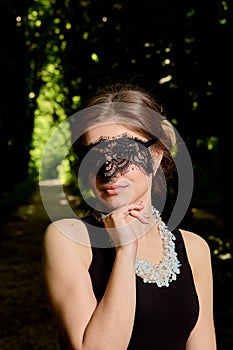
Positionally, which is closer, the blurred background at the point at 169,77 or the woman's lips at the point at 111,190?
the woman's lips at the point at 111,190

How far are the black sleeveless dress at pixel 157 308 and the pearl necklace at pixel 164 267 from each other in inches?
A: 0.8

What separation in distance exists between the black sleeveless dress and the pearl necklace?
0.02 metres

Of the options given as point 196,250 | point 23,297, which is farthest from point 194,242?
point 23,297

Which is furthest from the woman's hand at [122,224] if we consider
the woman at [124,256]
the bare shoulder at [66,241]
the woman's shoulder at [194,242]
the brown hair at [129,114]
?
the woman's shoulder at [194,242]

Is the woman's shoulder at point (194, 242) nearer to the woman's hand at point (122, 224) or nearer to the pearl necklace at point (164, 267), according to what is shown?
the pearl necklace at point (164, 267)

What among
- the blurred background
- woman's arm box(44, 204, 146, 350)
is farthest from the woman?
the blurred background

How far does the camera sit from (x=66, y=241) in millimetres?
1776

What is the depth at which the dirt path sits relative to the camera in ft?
22.2

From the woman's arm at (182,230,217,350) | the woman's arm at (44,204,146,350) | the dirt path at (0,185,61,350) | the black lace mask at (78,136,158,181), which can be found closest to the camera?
the woman's arm at (44,204,146,350)

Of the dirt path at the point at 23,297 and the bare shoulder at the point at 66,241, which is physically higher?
the bare shoulder at the point at 66,241

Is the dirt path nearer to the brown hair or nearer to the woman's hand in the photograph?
the brown hair

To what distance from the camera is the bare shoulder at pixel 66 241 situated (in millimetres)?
1759

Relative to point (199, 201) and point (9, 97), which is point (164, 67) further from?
point (199, 201)

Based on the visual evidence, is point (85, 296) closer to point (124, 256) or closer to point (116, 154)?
point (124, 256)
